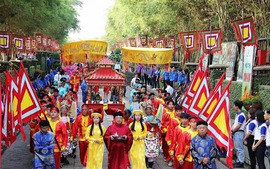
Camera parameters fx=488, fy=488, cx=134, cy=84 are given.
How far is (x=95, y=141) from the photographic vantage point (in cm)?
1051

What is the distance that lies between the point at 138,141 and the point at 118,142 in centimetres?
78

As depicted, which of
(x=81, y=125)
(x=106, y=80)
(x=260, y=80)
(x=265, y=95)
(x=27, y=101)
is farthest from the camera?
(x=260, y=80)

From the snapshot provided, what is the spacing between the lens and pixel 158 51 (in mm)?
18766

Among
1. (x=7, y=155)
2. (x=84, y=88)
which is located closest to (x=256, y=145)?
(x=7, y=155)

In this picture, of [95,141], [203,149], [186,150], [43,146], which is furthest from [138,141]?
[203,149]

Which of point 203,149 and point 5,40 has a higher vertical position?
point 5,40

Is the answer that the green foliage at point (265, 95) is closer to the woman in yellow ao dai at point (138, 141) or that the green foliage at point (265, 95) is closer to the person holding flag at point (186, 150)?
the woman in yellow ao dai at point (138, 141)

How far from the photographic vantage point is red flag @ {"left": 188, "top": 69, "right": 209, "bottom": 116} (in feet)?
35.7

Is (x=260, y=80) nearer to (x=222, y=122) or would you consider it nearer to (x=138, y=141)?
(x=138, y=141)

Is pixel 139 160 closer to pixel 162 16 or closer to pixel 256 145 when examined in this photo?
pixel 256 145

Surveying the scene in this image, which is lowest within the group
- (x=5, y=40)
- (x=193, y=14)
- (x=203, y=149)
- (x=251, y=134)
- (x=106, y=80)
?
(x=251, y=134)

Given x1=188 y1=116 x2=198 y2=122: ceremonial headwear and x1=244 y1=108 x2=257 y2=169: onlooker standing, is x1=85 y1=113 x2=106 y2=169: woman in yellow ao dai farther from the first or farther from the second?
x1=244 y1=108 x2=257 y2=169: onlooker standing

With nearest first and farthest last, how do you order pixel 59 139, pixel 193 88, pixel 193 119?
1. pixel 193 119
2. pixel 59 139
3. pixel 193 88

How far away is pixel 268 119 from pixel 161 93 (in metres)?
6.24
